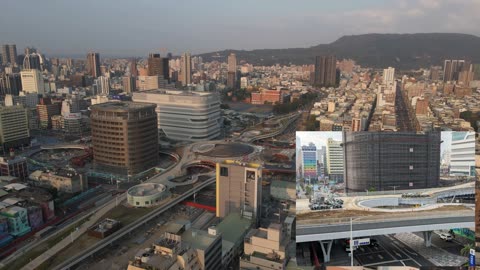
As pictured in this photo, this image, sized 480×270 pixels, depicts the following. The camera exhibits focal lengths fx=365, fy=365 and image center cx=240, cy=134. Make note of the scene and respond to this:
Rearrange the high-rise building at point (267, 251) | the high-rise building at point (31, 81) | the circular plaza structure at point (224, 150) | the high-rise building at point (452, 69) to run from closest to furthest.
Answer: the high-rise building at point (267, 251) → the circular plaza structure at point (224, 150) → the high-rise building at point (452, 69) → the high-rise building at point (31, 81)

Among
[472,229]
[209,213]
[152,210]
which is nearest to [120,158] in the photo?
[152,210]

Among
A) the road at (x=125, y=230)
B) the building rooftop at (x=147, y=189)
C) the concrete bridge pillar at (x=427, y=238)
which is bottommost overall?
the road at (x=125, y=230)

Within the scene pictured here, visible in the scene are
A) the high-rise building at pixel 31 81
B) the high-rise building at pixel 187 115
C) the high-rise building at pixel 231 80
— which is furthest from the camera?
the high-rise building at pixel 231 80

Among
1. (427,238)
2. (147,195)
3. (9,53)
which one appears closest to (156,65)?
(9,53)

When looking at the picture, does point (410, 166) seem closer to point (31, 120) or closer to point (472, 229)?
point (472, 229)

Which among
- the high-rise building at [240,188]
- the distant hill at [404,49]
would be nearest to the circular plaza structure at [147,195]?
the high-rise building at [240,188]

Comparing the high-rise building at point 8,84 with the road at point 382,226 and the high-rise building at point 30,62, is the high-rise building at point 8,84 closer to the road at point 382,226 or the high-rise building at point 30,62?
the high-rise building at point 30,62

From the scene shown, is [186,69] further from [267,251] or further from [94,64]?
[267,251]
